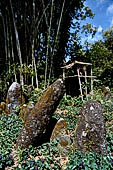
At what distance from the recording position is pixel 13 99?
16.8 feet

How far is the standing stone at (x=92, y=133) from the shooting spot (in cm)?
244

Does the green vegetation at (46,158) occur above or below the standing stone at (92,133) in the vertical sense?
below

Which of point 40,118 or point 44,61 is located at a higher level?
point 44,61

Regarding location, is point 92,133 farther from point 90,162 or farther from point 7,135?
point 7,135

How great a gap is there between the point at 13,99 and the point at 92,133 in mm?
3257

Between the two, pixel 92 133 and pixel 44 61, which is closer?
pixel 92 133

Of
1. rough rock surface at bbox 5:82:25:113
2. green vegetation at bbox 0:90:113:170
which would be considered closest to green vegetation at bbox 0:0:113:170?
green vegetation at bbox 0:90:113:170

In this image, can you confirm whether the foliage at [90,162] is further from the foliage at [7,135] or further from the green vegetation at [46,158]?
the foliage at [7,135]

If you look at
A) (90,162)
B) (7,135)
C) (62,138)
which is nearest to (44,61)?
(7,135)

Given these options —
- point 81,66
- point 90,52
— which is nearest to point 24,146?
point 81,66

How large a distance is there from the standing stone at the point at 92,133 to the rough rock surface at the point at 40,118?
0.73 m

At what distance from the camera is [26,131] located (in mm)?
2975

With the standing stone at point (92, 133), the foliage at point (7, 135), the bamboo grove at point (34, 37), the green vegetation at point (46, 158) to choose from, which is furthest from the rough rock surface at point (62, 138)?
the bamboo grove at point (34, 37)

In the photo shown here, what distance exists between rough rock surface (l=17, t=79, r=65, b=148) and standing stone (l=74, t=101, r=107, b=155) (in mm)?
727
